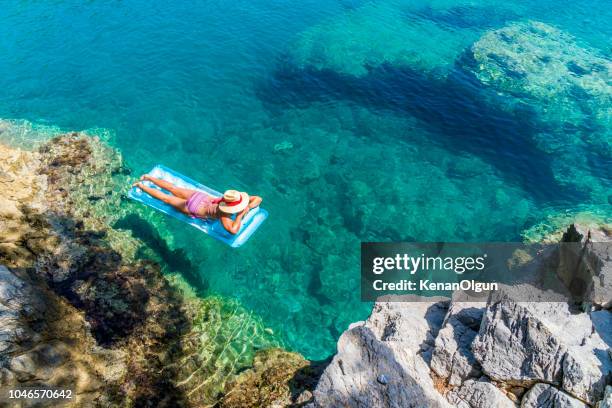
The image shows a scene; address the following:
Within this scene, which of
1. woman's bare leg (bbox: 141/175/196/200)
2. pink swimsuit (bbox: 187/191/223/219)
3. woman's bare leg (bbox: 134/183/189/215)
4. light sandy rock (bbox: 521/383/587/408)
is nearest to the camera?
light sandy rock (bbox: 521/383/587/408)

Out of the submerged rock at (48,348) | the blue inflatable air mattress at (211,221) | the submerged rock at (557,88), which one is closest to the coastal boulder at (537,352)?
the blue inflatable air mattress at (211,221)

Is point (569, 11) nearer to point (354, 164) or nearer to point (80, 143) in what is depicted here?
point (354, 164)

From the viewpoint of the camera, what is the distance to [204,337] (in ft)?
36.3

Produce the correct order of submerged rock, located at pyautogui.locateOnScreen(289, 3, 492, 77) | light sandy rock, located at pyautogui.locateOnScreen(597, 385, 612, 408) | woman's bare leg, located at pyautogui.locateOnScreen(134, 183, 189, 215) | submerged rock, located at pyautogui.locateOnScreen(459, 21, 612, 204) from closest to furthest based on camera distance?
light sandy rock, located at pyautogui.locateOnScreen(597, 385, 612, 408) < woman's bare leg, located at pyautogui.locateOnScreen(134, 183, 189, 215) < submerged rock, located at pyautogui.locateOnScreen(459, 21, 612, 204) < submerged rock, located at pyautogui.locateOnScreen(289, 3, 492, 77)

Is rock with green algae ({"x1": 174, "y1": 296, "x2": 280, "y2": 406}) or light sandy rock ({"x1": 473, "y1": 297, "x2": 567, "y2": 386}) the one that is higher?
light sandy rock ({"x1": 473, "y1": 297, "x2": 567, "y2": 386})

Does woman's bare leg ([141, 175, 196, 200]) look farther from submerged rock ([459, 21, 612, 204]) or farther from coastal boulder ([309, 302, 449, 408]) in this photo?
submerged rock ([459, 21, 612, 204])

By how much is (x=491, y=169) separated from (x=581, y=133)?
567cm

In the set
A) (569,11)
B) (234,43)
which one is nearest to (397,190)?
(234,43)

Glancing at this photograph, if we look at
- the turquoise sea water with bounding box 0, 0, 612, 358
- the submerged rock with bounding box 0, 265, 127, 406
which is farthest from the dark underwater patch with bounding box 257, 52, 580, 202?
the submerged rock with bounding box 0, 265, 127, 406

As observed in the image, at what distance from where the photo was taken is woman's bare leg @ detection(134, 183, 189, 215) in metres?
12.5

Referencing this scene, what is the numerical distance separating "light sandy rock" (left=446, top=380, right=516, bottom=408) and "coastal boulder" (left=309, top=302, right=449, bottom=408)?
450 mm

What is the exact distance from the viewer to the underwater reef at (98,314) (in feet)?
30.3

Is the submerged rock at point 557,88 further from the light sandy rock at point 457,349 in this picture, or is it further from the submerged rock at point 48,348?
the submerged rock at point 48,348

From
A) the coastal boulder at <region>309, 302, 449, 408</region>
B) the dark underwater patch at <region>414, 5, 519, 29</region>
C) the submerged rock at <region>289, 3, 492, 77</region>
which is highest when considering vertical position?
the dark underwater patch at <region>414, 5, 519, 29</region>
